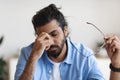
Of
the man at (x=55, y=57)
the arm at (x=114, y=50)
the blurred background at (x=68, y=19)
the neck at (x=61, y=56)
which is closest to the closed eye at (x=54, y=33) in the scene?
the man at (x=55, y=57)

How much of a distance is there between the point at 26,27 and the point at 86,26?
615 mm

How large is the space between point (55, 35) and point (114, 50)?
33cm

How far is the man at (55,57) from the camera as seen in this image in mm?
1396

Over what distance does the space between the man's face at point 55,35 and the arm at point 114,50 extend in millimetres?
281

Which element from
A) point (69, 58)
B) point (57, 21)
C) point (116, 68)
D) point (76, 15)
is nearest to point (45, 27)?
point (57, 21)

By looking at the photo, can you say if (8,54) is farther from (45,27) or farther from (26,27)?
(45,27)

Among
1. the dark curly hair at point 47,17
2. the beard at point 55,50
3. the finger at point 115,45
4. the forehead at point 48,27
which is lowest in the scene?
the beard at point 55,50

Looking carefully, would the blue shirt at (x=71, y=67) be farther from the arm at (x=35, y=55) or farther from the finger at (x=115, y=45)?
the finger at (x=115, y=45)

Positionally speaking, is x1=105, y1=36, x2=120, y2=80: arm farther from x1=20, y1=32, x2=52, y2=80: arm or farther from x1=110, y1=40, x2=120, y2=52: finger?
x1=20, y1=32, x2=52, y2=80: arm

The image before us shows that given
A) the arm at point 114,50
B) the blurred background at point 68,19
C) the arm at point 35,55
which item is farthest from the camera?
the blurred background at point 68,19

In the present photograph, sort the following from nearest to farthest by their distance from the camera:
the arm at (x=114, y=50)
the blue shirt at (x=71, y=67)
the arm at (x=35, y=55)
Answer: the arm at (x=114, y=50)
the arm at (x=35, y=55)
the blue shirt at (x=71, y=67)

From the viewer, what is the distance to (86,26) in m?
2.72

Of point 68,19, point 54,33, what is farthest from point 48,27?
point 68,19

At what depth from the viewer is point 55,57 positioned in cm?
152
